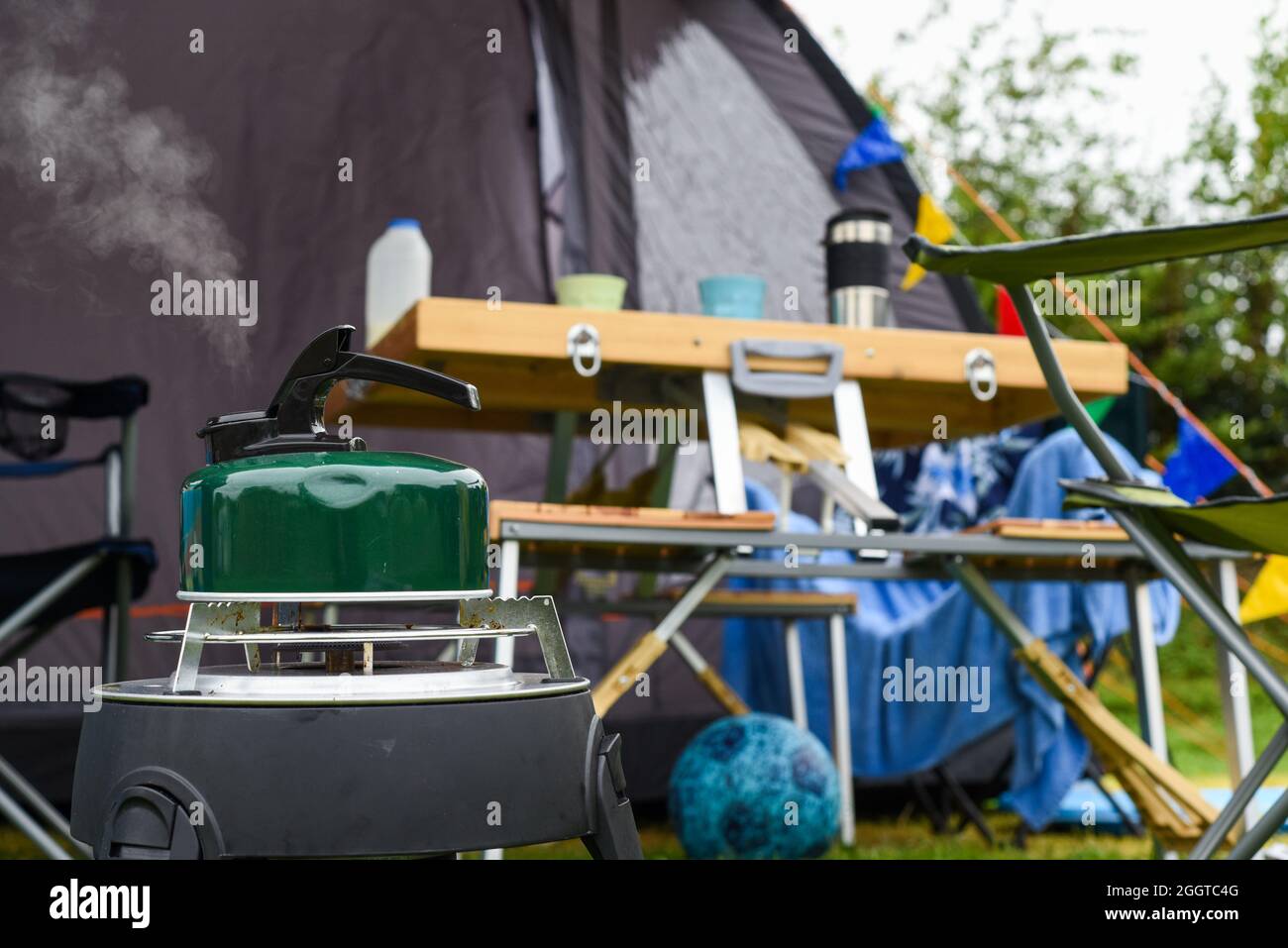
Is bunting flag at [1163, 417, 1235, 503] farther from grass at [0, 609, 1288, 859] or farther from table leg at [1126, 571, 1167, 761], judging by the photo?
table leg at [1126, 571, 1167, 761]

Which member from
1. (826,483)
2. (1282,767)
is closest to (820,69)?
(826,483)

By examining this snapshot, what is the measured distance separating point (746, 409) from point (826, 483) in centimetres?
25

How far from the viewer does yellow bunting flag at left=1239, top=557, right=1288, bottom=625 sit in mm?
2578

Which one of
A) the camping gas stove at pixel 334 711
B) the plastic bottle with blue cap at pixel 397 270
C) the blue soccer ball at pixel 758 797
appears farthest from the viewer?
the plastic bottle with blue cap at pixel 397 270

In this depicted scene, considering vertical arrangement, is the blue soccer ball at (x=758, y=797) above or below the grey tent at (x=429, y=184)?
below

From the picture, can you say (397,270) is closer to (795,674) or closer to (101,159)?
(101,159)

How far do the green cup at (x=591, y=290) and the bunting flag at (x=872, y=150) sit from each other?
4.67 ft

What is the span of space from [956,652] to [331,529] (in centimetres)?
212

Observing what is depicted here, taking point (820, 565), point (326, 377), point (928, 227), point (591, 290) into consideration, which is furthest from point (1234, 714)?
point (928, 227)

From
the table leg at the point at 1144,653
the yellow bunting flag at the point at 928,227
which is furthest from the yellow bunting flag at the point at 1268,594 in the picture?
the yellow bunting flag at the point at 928,227

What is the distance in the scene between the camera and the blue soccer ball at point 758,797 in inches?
92.1

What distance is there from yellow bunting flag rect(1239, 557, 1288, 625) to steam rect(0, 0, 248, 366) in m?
1.99

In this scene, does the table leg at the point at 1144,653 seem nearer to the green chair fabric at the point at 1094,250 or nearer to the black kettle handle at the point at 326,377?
the green chair fabric at the point at 1094,250
